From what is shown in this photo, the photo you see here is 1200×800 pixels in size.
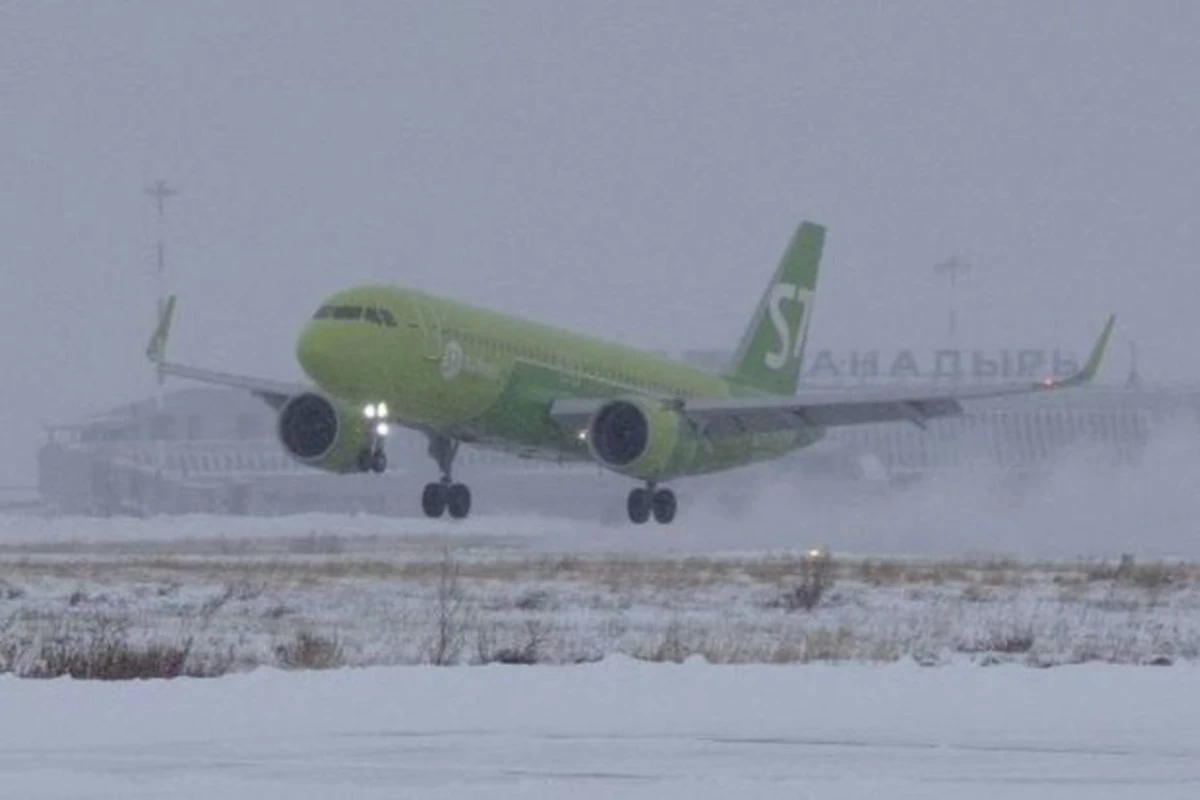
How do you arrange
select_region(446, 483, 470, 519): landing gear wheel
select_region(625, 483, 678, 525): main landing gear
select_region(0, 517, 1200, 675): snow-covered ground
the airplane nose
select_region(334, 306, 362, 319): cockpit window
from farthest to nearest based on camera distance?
select_region(625, 483, 678, 525): main landing gear < select_region(446, 483, 470, 519): landing gear wheel < select_region(334, 306, 362, 319): cockpit window < the airplane nose < select_region(0, 517, 1200, 675): snow-covered ground

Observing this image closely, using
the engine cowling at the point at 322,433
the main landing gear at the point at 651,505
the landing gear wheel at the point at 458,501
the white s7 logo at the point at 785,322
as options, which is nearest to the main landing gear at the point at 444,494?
the landing gear wheel at the point at 458,501

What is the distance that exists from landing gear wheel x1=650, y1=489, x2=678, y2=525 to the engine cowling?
26.9 feet

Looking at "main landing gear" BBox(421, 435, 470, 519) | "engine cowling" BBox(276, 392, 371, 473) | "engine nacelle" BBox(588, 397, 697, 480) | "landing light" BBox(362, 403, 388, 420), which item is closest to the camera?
"landing light" BBox(362, 403, 388, 420)

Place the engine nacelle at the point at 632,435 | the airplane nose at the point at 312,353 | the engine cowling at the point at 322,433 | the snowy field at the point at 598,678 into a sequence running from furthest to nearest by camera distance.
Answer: the engine nacelle at the point at 632,435
the engine cowling at the point at 322,433
the airplane nose at the point at 312,353
the snowy field at the point at 598,678

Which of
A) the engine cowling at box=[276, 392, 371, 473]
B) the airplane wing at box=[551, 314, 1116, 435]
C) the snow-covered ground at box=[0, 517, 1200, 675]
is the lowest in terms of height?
the snow-covered ground at box=[0, 517, 1200, 675]

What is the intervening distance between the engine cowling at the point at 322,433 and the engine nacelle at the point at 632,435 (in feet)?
15.8

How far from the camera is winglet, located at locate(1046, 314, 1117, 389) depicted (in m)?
49.8

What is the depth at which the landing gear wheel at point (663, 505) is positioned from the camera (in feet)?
186

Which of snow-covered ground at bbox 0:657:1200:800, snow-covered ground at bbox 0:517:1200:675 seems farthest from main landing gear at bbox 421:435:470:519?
snow-covered ground at bbox 0:657:1200:800

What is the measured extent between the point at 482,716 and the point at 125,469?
405 feet

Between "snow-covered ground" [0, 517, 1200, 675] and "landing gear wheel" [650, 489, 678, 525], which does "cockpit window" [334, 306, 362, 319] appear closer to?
"snow-covered ground" [0, 517, 1200, 675]

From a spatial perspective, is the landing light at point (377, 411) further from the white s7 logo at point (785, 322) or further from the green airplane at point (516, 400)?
the white s7 logo at point (785, 322)

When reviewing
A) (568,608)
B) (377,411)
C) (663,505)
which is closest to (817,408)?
(663,505)

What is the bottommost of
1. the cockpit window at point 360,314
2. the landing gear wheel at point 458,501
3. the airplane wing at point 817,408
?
the landing gear wheel at point 458,501
